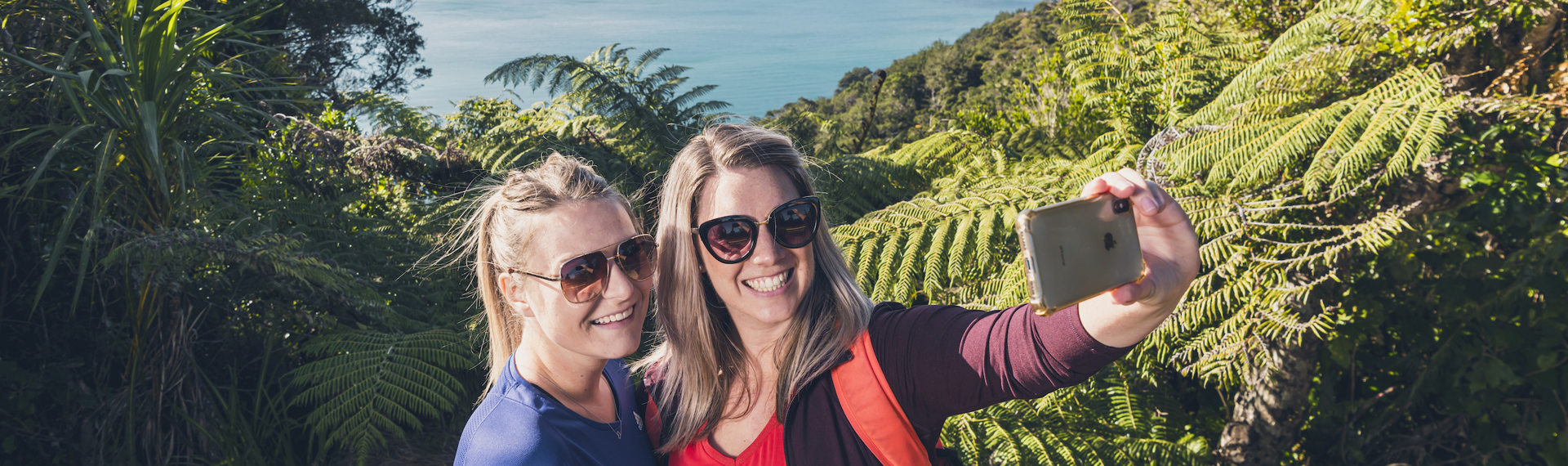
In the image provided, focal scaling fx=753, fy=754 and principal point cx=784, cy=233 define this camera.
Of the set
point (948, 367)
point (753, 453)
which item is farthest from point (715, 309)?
point (948, 367)

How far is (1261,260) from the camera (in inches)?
92.6

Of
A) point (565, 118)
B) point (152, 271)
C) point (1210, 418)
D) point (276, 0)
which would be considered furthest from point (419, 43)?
point (1210, 418)

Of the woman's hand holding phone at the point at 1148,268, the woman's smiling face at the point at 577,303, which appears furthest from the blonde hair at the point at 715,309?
the woman's hand holding phone at the point at 1148,268

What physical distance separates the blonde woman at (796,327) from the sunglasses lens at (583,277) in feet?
0.57

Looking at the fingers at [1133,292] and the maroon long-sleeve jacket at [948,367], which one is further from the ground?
the fingers at [1133,292]

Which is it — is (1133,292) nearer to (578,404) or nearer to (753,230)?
(753,230)

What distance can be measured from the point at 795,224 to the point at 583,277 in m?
0.43

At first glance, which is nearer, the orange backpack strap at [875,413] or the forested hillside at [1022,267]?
the orange backpack strap at [875,413]

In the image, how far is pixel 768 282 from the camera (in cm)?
148

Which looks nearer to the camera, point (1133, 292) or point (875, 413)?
point (1133, 292)

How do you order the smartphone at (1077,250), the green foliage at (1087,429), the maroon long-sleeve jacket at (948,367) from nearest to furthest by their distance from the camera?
the smartphone at (1077,250) < the maroon long-sleeve jacket at (948,367) < the green foliage at (1087,429)

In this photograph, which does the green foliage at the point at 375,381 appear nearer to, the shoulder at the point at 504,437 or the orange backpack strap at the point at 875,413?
the shoulder at the point at 504,437

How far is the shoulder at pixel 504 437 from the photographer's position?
1250 mm

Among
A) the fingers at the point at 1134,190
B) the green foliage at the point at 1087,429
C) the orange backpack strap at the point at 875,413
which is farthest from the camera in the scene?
the green foliage at the point at 1087,429
